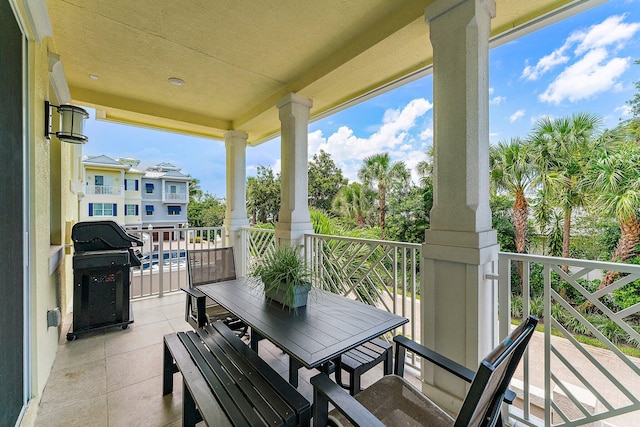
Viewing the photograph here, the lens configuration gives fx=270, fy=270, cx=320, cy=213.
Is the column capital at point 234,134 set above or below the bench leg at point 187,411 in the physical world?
above

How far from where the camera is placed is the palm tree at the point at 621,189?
701cm

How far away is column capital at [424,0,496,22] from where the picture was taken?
1.85 m

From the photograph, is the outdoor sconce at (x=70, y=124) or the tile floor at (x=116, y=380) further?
the outdoor sconce at (x=70, y=124)

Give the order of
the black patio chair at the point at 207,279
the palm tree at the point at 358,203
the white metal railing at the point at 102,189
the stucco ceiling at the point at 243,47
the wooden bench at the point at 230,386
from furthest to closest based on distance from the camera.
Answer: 1. the white metal railing at the point at 102,189
2. the palm tree at the point at 358,203
3. the black patio chair at the point at 207,279
4. the stucco ceiling at the point at 243,47
5. the wooden bench at the point at 230,386

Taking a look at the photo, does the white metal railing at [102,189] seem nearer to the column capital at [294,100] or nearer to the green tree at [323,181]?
the green tree at [323,181]

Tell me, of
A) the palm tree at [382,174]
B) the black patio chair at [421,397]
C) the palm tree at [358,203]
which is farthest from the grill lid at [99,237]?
the palm tree at [358,203]

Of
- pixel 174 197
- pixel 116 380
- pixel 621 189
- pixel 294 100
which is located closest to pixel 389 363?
pixel 116 380

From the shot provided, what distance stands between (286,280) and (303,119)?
7.89 ft

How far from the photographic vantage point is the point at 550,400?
1.67 metres

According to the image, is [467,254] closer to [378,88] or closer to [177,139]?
[378,88]

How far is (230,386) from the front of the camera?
1.32m

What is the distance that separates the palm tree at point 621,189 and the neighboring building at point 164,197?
23.1 metres

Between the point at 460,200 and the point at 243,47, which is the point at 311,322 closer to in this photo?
the point at 460,200

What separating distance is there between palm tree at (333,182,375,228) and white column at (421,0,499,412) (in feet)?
39.0
